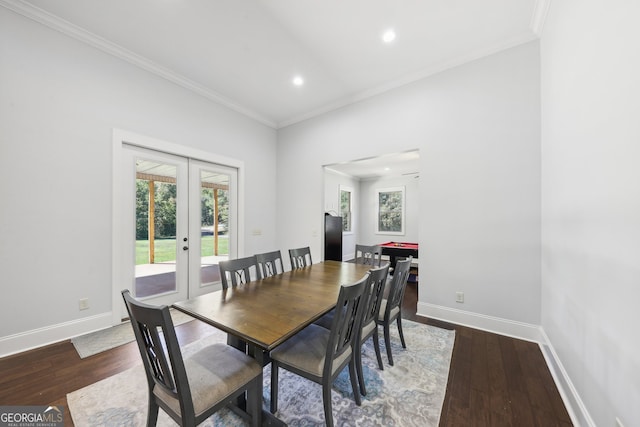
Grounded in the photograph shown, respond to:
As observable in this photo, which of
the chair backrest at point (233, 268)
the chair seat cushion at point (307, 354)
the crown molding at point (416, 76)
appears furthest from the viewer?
the crown molding at point (416, 76)

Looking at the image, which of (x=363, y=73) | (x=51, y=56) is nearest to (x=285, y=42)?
(x=363, y=73)

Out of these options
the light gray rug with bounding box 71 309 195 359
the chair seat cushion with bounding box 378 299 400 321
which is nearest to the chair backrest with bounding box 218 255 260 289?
the chair seat cushion with bounding box 378 299 400 321

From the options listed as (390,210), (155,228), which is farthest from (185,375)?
(390,210)

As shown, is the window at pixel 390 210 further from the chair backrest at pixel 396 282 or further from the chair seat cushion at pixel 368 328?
the chair seat cushion at pixel 368 328

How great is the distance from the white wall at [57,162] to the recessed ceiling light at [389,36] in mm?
2939

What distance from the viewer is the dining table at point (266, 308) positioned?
1.28 m

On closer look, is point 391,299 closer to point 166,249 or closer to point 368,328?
point 368,328

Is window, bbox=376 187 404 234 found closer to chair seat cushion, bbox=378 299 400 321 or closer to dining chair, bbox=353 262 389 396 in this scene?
chair seat cushion, bbox=378 299 400 321

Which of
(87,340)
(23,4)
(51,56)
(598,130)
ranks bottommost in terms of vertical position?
(87,340)

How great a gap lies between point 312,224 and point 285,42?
2.76 metres

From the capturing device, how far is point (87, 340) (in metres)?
2.46

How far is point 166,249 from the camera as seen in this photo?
332 cm

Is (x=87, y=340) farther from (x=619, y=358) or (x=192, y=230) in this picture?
(x=619, y=358)

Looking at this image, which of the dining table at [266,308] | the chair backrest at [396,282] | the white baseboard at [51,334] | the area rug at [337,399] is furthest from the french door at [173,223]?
the chair backrest at [396,282]
